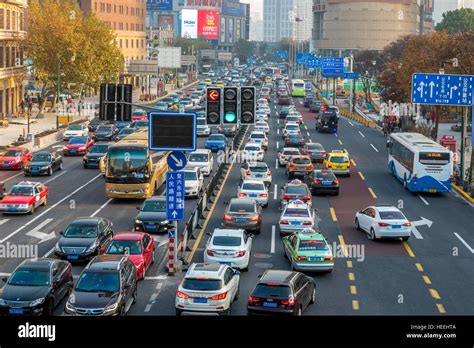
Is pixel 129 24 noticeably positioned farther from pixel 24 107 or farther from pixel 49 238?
pixel 49 238

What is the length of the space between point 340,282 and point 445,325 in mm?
21552

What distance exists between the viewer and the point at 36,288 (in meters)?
22.2

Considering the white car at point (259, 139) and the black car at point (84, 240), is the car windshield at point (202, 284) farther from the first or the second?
the white car at point (259, 139)

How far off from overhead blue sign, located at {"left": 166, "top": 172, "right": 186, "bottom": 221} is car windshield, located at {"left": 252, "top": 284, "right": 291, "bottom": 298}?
935 cm

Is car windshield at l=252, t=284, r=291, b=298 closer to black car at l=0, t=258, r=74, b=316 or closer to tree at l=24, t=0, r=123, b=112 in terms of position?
black car at l=0, t=258, r=74, b=316

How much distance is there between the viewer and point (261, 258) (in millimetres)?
30766

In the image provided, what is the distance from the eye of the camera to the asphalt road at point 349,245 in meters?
24.6

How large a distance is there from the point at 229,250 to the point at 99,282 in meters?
6.98

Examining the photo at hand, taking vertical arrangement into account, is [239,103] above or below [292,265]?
above

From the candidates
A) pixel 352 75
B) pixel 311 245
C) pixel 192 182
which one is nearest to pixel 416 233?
pixel 311 245

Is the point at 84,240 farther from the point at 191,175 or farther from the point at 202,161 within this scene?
the point at 202,161

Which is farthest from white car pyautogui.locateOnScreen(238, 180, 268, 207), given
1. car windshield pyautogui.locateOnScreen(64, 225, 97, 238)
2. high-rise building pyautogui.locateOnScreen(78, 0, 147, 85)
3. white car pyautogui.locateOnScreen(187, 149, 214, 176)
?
high-rise building pyautogui.locateOnScreen(78, 0, 147, 85)

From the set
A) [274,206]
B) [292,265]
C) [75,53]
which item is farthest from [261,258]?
[75,53]

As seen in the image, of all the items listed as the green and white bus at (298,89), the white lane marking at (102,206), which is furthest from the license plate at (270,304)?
the green and white bus at (298,89)
